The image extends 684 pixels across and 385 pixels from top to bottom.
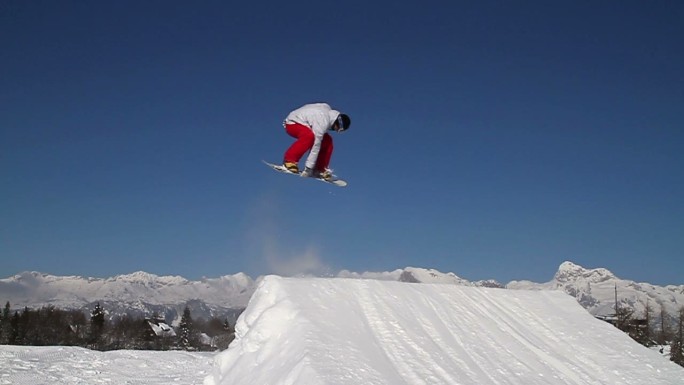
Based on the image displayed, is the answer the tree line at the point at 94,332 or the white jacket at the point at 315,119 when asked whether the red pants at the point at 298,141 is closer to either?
the white jacket at the point at 315,119

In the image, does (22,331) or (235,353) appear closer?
(235,353)

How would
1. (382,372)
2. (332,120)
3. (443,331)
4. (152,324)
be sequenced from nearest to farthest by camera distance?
(382,372) → (443,331) → (332,120) → (152,324)

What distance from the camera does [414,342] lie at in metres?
6.88

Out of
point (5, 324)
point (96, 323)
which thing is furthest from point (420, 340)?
point (96, 323)

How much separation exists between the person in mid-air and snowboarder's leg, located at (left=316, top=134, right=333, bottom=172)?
0.16 metres

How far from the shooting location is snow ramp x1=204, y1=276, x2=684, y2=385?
19.8 feet

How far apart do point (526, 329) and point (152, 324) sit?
7772 centimetres

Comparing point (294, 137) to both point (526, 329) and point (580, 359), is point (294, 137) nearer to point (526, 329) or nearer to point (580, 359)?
point (526, 329)

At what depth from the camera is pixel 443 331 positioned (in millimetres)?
7484

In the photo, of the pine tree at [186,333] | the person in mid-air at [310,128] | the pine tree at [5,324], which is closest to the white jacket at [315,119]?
the person in mid-air at [310,128]

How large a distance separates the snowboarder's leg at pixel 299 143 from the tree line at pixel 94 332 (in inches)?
2255

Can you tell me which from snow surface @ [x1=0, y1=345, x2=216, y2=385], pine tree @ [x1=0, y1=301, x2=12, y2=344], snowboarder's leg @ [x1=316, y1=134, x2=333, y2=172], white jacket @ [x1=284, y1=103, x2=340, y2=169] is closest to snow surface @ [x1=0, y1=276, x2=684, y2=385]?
white jacket @ [x1=284, y1=103, x2=340, y2=169]

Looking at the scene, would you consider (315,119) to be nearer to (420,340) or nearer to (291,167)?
(291,167)

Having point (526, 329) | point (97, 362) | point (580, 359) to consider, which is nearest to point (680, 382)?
point (580, 359)
